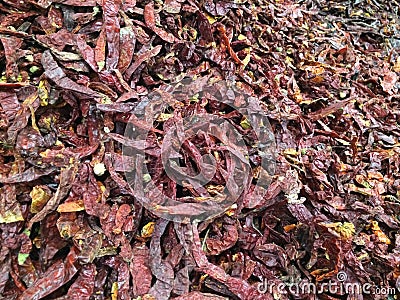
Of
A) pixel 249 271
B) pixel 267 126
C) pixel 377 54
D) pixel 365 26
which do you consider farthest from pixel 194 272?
pixel 365 26

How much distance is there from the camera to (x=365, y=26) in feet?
8.45

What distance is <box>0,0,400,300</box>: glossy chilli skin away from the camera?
1.09 metres

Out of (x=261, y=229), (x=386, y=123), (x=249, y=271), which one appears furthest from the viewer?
(x=386, y=123)

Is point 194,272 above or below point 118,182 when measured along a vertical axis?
below

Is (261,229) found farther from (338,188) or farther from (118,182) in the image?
(118,182)

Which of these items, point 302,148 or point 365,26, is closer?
point 302,148

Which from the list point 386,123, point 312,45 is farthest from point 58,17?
point 386,123

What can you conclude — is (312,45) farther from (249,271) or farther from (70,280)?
(70,280)

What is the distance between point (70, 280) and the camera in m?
1.07

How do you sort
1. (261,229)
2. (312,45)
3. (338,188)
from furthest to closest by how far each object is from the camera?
(312,45) → (338,188) → (261,229)

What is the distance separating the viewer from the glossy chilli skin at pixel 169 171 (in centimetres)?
109

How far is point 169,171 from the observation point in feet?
3.83

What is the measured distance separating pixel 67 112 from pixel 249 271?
74 cm

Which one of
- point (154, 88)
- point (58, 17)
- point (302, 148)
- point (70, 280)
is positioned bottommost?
point (70, 280)
